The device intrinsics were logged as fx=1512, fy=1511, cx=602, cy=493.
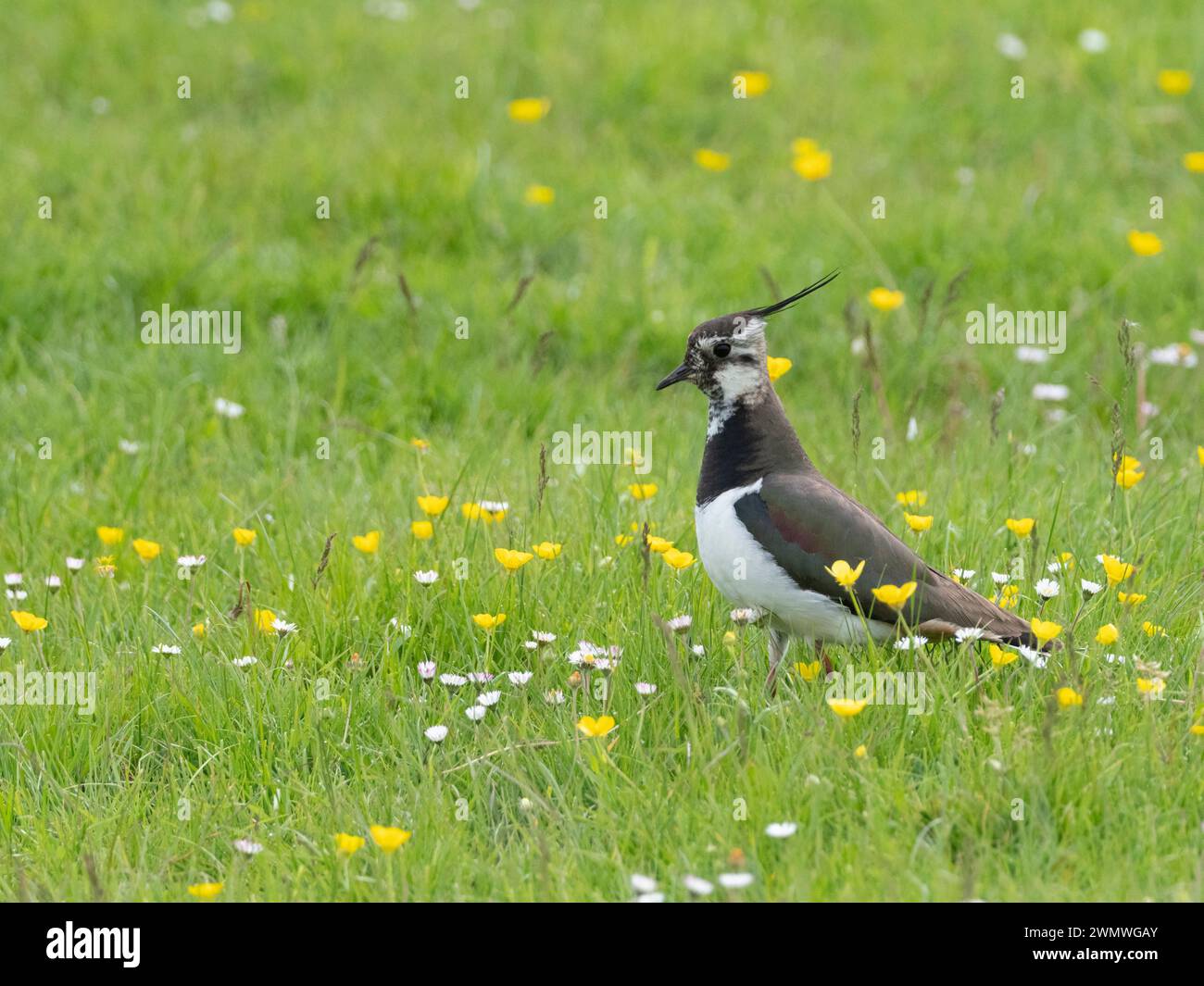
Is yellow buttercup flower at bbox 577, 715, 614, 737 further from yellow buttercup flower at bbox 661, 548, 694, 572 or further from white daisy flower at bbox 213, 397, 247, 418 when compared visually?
white daisy flower at bbox 213, 397, 247, 418

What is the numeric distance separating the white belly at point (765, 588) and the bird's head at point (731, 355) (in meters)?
Answer: 0.42

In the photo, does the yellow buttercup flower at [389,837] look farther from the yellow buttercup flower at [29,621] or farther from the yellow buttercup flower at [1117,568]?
the yellow buttercup flower at [1117,568]

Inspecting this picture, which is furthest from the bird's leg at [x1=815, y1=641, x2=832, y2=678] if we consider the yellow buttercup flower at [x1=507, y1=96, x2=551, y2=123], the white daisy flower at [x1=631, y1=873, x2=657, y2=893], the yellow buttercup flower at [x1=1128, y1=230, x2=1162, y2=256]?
the yellow buttercup flower at [x1=507, y1=96, x2=551, y2=123]

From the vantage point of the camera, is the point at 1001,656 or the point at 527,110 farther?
the point at 527,110

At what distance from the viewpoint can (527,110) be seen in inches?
335

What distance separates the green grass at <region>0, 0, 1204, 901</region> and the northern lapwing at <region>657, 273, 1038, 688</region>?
16 cm

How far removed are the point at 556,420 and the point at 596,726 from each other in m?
2.86

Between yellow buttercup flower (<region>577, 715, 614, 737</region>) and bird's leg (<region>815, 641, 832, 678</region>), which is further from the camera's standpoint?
bird's leg (<region>815, 641, 832, 678</region>)

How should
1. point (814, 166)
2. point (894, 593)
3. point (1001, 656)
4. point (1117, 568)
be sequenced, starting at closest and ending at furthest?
point (894, 593), point (1001, 656), point (1117, 568), point (814, 166)

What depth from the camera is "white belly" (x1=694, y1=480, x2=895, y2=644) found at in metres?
4.11

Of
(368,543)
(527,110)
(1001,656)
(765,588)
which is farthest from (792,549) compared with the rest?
(527,110)

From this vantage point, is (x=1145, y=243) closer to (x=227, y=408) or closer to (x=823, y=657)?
(x=823, y=657)

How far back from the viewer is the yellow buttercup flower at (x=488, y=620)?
13.8 ft

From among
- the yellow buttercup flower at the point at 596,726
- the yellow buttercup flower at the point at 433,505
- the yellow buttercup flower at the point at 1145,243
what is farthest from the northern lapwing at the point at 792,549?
the yellow buttercup flower at the point at 1145,243
